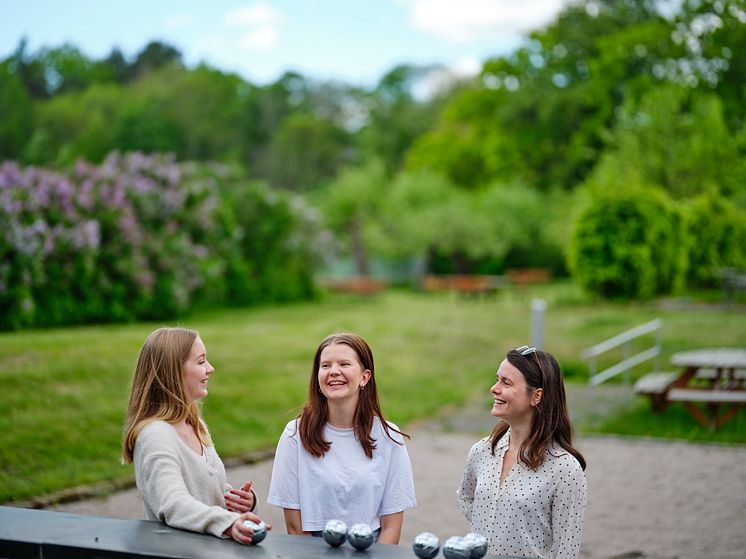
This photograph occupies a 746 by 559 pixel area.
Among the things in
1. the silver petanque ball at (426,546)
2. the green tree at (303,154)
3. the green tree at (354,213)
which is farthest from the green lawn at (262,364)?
the green tree at (303,154)

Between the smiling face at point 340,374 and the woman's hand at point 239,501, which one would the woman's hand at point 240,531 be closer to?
the woman's hand at point 239,501

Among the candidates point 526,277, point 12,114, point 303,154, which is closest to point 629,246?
point 526,277

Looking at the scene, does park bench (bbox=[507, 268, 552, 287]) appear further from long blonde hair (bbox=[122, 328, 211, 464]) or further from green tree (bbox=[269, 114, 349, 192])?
long blonde hair (bbox=[122, 328, 211, 464])

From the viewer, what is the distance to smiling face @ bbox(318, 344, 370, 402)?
3516mm

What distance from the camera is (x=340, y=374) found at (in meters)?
3.53

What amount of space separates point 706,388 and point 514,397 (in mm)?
8457

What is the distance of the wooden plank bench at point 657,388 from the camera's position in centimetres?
1104

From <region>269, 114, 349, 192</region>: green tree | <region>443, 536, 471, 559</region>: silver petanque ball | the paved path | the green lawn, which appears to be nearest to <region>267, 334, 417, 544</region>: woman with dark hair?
<region>443, 536, 471, 559</region>: silver petanque ball

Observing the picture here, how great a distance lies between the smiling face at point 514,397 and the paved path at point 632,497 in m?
3.25

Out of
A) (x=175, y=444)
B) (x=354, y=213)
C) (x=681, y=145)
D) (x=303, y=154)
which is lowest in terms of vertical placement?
(x=175, y=444)

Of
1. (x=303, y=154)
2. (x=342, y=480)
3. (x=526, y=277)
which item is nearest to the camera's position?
(x=342, y=480)

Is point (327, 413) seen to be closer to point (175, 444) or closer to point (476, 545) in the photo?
point (175, 444)

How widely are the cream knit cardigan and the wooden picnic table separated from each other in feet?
26.8

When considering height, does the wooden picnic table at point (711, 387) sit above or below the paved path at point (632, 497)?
above
